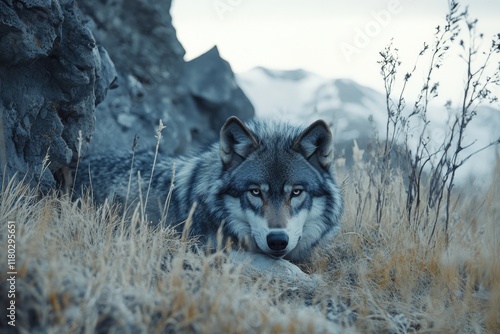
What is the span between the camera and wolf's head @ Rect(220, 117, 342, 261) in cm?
418

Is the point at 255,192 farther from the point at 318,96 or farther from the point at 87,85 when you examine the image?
the point at 318,96

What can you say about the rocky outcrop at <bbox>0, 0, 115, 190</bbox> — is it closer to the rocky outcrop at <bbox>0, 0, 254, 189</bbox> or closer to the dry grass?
the rocky outcrop at <bbox>0, 0, 254, 189</bbox>

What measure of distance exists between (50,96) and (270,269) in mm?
2756

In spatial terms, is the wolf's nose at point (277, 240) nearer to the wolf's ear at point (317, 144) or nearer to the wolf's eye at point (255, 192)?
the wolf's eye at point (255, 192)

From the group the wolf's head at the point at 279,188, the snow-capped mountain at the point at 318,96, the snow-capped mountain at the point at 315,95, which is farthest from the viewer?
the snow-capped mountain at the point at 315,95

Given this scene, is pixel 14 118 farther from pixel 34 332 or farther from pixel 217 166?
pixel 34 332

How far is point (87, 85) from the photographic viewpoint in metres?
5.23

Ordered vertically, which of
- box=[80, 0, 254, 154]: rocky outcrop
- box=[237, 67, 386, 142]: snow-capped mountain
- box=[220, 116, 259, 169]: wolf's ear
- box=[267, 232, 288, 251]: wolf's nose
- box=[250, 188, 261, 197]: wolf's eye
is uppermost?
box=[237, 67, 386, 142]: snow-capped mountain

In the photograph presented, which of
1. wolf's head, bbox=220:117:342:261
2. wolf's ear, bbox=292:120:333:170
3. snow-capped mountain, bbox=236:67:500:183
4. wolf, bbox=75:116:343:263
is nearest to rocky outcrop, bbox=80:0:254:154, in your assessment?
wolf, bbox=75:116:343:263

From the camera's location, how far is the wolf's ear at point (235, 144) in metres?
4.53

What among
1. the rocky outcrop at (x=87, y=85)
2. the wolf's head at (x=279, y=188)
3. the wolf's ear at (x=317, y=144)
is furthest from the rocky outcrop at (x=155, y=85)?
the wolf's ear at (x=317, y=144)

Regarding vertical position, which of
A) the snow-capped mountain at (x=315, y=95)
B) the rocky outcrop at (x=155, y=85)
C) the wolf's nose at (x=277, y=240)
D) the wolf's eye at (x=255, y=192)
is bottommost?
the wolf's nose at (x=277, y=240)

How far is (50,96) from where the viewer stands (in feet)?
16.5

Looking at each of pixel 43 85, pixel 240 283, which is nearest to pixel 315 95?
pixel 43 85
